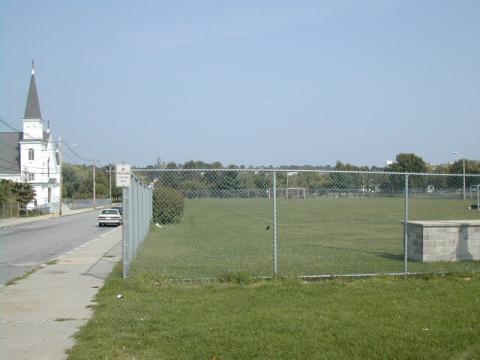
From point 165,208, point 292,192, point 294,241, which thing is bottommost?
point 294,241

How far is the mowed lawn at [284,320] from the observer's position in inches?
233

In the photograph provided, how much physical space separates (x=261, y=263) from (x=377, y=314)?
5.97 meters

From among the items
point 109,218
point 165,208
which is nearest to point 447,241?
point 165,208

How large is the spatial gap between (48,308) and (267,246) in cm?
993

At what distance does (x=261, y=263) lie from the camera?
13.3 meters

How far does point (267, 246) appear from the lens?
1762 centimetres

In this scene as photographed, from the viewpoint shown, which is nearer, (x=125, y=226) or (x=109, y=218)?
(x=125, y=226)

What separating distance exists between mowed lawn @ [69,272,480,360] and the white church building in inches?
2856

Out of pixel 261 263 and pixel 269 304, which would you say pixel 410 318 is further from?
pixel 261 263

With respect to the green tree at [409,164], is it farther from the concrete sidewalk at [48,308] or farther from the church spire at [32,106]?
the concrete sidewalk at [48,308]

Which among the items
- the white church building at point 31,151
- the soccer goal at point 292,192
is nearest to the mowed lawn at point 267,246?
the soccer goal at point 292,192

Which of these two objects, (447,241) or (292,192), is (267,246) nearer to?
(292,192)

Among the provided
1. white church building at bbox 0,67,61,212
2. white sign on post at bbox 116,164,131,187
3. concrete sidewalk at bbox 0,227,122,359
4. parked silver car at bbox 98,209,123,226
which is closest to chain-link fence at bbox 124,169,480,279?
white sign on post at bbox 116,164,131,187

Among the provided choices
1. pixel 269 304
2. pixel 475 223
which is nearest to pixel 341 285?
pixel 269 304
